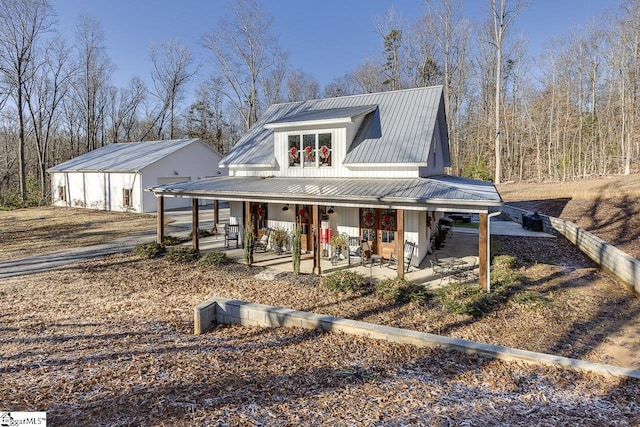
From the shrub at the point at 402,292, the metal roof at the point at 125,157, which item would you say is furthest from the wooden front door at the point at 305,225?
the metal roof at the point at 125,157

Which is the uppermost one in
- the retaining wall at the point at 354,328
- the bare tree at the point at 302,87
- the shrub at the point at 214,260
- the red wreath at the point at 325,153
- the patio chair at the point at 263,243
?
the bare tree at the point at 302,87

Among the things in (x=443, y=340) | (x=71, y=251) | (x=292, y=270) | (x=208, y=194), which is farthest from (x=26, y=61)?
(x=443, y=340)

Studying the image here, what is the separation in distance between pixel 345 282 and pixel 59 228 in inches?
693

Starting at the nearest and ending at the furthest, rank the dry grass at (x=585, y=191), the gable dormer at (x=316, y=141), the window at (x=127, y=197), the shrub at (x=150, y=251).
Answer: the shrub at (x=150, y=251) → the gable dormer at (x=316, y=141) → the dry grass at (x=585, y=191) → the window at (x=127, y=197)

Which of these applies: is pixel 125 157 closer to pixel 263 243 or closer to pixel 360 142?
pixel 263 243

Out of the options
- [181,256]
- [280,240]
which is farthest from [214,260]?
[280,240]

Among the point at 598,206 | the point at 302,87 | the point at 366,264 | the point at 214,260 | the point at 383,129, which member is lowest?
the point at 366,264

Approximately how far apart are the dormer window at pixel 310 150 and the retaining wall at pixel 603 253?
9.03 metres

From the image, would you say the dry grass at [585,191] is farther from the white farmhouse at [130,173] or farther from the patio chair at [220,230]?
the white farmhouse at [130,173]

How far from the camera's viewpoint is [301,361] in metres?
5.24

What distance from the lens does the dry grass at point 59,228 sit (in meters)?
14.5

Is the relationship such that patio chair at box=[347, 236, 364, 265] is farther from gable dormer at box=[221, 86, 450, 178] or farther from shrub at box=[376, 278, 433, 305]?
shrub at box=[376, 278, 433, 305]

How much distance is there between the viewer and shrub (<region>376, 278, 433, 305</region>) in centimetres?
800

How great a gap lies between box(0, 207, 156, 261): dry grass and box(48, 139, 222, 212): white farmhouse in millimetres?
1151
